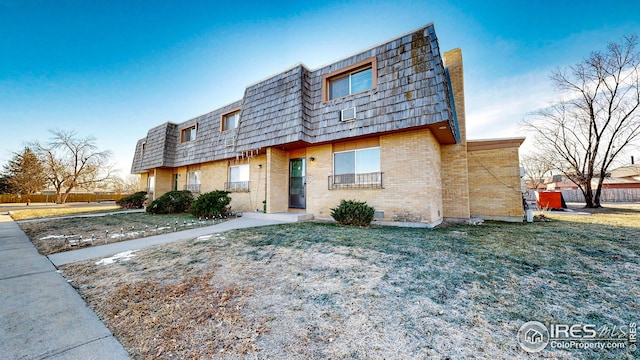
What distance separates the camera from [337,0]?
8820mm

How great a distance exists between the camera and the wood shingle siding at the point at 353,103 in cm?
691

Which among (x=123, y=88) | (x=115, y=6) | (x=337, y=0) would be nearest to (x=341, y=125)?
(x=337, y=0)

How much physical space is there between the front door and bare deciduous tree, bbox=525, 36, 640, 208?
19.0 metres

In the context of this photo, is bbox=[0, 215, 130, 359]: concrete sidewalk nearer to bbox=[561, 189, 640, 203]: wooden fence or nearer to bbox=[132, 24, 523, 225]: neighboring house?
bbox=[132, 24, 523, 225]: neighboring house

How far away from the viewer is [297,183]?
408 inches

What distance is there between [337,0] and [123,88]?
13.3 m

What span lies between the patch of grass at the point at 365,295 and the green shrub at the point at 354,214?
2456 millimetres

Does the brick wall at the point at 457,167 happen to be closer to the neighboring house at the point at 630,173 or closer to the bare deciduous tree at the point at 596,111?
the bare deciduous tree at the point at 596,111

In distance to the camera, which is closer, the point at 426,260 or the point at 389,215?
the point at 426,260

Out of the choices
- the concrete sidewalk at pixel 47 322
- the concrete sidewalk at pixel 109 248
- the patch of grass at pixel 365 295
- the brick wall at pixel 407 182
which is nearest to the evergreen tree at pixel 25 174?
the concrete sidewalk at pixel 109 248

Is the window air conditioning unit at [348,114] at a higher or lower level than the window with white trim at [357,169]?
higher

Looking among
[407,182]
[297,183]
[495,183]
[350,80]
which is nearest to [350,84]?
[350,80]

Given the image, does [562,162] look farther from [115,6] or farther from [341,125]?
[115,6]

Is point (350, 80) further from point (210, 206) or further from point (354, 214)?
point (210, 206)
